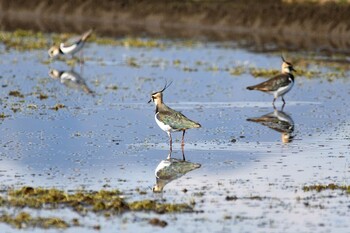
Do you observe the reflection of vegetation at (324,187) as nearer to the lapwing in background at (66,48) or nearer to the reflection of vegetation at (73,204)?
the reflection of vegetation at (73,204)

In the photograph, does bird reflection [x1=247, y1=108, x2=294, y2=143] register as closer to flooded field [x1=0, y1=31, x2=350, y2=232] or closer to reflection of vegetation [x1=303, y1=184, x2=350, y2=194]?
flooded field [x1=0, y1=31, x2=350, y2=232]

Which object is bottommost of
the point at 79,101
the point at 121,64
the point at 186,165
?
the point at 186,165

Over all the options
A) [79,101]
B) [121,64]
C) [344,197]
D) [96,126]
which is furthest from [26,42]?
[344,197]

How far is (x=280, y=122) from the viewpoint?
2238 cm

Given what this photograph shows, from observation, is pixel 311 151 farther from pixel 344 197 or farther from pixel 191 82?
pixel 191 82

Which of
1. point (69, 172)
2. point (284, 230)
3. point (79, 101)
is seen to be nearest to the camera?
point (284, 230)

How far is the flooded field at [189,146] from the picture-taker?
1314 centimetres

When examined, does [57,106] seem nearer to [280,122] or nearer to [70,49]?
[280,122]

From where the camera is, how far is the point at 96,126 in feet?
69.7

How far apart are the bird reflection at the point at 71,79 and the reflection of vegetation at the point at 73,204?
1328 cm

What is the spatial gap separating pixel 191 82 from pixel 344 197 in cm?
1639

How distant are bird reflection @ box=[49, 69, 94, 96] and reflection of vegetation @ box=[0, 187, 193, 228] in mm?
13278

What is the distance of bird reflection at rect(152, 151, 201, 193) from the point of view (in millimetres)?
15316

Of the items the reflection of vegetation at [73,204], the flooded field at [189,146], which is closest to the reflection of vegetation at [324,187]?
the flooded field at [189,146]
